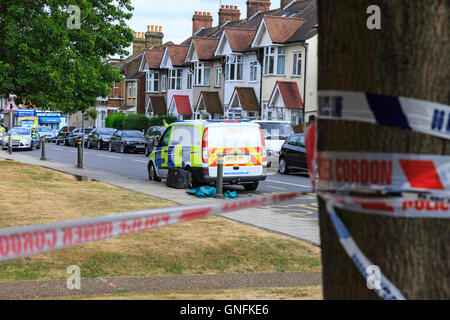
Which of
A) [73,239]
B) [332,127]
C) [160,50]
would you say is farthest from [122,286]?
[160,50]

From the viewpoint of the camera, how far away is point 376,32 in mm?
3129

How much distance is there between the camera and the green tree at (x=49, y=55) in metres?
23.7

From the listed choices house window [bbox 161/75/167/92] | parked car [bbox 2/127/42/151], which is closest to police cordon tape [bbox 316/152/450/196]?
parked car [bbox 2/127/42/151]

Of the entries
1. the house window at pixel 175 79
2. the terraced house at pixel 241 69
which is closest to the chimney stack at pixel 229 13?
the terraced house at pixel 241 69

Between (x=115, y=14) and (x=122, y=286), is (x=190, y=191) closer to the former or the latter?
(x=122, y=286)

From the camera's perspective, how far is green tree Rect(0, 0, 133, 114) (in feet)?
77.7

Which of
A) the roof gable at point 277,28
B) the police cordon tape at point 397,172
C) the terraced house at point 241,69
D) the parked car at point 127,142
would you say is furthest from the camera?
the roof gable at point 277,28

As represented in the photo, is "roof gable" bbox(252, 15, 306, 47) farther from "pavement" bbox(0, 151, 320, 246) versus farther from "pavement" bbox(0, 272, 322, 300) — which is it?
"pavement" bbox(0, 272, 322, 300)

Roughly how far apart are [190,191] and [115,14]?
14043 mm

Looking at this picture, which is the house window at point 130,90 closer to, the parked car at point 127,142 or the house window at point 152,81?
the house window at point 152,81

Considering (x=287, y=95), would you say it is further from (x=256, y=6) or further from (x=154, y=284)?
(x=154, y=284)

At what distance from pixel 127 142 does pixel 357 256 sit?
38608mm

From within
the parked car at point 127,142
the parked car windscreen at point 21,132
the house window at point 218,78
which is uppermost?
the house window at point 218,78

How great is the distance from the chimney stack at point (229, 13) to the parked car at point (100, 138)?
68.9 ft
